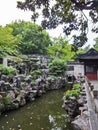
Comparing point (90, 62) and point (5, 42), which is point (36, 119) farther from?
point (5, 42)

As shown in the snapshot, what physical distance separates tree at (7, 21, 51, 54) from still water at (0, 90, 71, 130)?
2465 cm

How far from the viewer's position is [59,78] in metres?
29.4

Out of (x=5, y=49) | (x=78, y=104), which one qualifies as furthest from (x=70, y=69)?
(x=78, y=104)

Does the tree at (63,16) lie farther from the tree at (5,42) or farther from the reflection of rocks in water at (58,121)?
the tree at (5,42)

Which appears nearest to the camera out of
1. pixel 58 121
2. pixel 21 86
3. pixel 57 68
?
pixel 58 121

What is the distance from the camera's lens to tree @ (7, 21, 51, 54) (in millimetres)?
40188

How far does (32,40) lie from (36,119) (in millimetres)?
28784

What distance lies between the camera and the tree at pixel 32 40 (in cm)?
4019

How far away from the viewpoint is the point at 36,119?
41.3 ft

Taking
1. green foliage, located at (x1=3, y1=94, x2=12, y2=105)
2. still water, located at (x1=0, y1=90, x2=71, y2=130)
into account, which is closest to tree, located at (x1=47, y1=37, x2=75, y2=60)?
still water, located at (x1=0, y1=90, x2=71, y2=130)

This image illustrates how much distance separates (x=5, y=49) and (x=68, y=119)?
15.8 m

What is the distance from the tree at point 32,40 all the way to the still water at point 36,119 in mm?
24651

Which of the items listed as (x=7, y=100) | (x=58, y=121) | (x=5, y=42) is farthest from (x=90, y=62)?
(x=58, y=121)

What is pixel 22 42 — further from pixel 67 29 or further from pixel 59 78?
pixel 67 29
